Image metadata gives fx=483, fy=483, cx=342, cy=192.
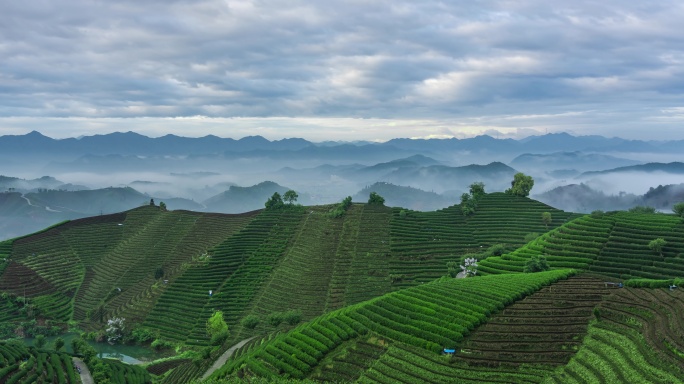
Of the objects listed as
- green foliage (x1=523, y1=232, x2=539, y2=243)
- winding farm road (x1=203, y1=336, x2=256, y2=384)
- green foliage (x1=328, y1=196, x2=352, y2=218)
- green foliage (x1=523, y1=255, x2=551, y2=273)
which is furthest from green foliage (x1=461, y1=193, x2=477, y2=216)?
winding farm road (x1=203, y1=336, x2=256, y2=384)

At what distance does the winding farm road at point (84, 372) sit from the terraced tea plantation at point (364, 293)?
2.56 m

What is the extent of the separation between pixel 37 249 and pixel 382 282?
75.8 m

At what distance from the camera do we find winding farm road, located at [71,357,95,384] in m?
51.4

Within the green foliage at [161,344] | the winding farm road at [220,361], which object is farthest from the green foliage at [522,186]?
the green foliage at [161,344]

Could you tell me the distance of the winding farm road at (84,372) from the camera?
51.4 meters

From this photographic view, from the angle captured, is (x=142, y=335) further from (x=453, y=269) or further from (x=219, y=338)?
(x=453, y=269)

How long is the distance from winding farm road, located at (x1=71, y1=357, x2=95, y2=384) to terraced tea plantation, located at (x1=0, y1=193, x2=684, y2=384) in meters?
2.56

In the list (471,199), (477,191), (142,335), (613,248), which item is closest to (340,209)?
(471,199)

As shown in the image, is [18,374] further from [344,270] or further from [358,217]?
[358,217]

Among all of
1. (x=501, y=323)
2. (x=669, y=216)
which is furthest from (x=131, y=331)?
(x=669, y=216)

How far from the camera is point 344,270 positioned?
8306cm

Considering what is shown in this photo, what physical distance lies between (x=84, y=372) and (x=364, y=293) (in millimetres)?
39010

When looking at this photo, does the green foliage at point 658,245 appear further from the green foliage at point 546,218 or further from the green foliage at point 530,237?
the green foliage at point 546,218

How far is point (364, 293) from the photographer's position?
75500mm
